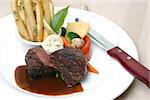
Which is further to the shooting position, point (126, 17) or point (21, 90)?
point (126, 17)

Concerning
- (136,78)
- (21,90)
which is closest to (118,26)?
(136,78)

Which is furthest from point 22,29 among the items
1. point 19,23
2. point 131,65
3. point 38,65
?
point 131,65

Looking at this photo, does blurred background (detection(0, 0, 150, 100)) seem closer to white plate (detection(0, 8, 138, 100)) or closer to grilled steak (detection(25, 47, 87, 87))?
white plate (detection(0, 8, 138, 100))

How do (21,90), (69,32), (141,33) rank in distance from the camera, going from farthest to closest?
(141,33)
(69,32)
(21,90)

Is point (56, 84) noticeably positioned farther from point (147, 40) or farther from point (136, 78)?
point (147, 40)

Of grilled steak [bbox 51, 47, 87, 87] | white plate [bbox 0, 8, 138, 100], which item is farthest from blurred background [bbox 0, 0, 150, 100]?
grilled steak [bbox 51, 47, 87, 87]

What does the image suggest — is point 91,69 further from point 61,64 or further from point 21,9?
point 21,9
